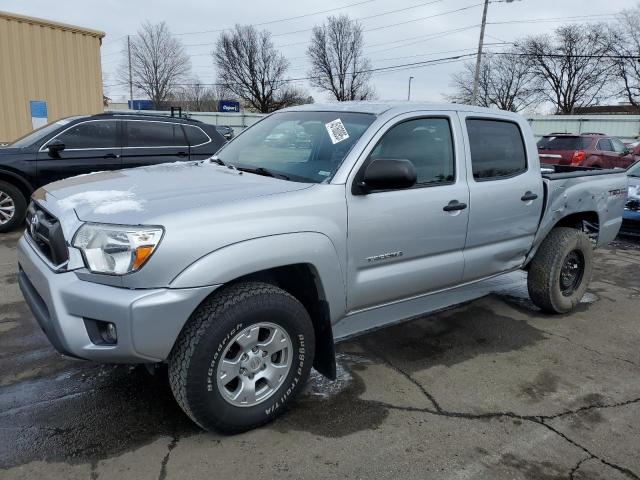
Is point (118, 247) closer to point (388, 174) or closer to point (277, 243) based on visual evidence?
point (277, 243)

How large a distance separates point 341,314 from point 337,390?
547 millimetres

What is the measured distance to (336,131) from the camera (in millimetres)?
3395

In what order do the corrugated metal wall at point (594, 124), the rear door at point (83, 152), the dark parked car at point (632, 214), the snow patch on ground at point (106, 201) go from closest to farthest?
the snow patch on ground at point (106, 201) < the rear door at point (83, 152) < the dark parked car at point (632, 214) < the corrugated metal wall at point (594, 124)

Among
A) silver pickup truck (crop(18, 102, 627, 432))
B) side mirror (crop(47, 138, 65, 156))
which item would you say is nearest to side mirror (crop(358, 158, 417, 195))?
silver pickup truck (crop(18, 102, 627, 432))

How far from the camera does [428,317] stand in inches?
185

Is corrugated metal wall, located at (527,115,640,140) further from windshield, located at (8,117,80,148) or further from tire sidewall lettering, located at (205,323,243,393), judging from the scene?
tire sidewall lettering, located at (205,323,243,393)

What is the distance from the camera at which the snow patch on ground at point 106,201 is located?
2.56 m

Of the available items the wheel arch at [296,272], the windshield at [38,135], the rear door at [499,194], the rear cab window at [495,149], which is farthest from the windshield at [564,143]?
the wheel arch at [296,272]

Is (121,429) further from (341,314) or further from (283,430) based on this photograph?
(341,314)

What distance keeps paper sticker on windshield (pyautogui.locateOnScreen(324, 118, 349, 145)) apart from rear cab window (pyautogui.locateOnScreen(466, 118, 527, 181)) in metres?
1.07

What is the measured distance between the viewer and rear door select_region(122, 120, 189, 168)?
795 cm

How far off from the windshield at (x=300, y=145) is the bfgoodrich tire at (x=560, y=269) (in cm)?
229

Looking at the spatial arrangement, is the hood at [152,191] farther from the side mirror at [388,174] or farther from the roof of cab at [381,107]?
the roof of cab at [381,107]

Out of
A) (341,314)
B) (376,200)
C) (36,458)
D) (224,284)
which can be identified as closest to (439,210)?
(376,200)
